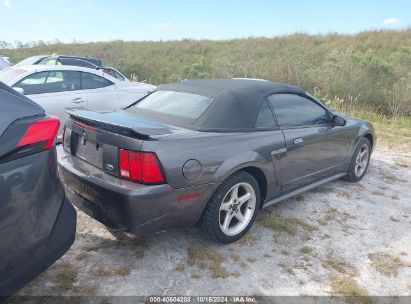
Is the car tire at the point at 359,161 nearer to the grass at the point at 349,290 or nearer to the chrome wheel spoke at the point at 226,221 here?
the grass at the point at 349,290

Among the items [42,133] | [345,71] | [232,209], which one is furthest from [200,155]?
[345,71]

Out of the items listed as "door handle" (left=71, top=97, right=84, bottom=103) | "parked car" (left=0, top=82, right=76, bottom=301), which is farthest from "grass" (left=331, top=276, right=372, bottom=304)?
"door handle" (left=71, top=97, right=84, bottom=103)

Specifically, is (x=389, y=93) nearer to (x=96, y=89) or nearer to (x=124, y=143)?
(x=96, y=89)

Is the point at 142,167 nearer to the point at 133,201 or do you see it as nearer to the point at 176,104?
the point at 133,201

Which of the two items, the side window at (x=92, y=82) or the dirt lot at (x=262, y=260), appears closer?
the dirt lot at (x=262, y=260)

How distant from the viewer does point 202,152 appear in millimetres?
3041

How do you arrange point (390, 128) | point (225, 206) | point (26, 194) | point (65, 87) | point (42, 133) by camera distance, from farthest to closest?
1. point (390, 128)
2. point (65, 87)
3. point (225, 206)
4. point (42, 133)
5. point (26, 194)

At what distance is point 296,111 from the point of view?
417cm

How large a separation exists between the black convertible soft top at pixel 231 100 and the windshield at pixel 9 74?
11.8 ft

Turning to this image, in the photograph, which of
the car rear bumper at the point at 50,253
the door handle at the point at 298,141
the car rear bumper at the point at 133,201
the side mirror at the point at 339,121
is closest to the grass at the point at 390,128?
the side mirror at the point at 339,121

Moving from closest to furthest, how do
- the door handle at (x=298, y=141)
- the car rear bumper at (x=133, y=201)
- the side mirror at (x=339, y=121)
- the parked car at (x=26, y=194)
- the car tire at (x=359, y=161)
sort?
the parked car at (x=26, y=194)
the car rear bumper at (x=133, y=201)
the door handle at (x=298, y=141)
the side mirror at (x=339, y=121)
the car tire at (x=359, y=161)

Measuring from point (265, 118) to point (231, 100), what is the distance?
444 mm

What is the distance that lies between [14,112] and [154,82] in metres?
19.7

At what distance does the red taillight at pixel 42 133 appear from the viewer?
2055mm
